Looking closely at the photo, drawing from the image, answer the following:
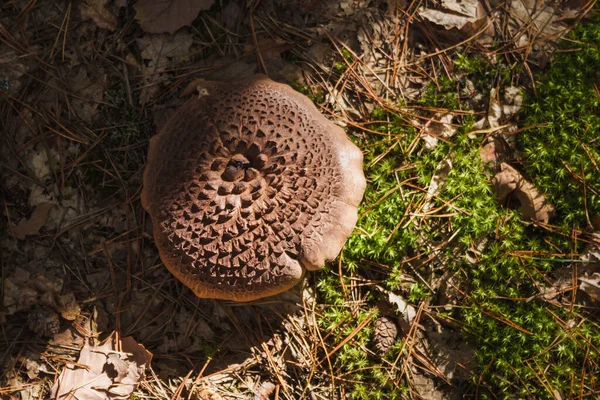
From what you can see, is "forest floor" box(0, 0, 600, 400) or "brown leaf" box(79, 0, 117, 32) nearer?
"forest floor" box(0, 0, 600, 400)

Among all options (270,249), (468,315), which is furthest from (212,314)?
(468,315)

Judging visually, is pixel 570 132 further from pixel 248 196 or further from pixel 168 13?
pixel 168 13

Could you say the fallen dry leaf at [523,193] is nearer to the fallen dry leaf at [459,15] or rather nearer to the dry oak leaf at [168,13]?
the fallen dry leaf at [459,15]

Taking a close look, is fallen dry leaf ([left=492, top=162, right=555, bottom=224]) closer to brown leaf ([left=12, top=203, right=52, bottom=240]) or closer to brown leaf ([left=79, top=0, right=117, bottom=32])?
brown leaf ([left=79, top=0, right=117, bottom=32])

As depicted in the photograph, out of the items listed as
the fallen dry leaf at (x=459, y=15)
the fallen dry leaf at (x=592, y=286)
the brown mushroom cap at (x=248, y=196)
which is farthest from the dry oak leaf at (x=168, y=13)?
the fallen dry leaf at (x=592, y=286)

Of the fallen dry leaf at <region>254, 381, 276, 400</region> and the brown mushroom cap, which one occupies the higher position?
the brown mushroom cap

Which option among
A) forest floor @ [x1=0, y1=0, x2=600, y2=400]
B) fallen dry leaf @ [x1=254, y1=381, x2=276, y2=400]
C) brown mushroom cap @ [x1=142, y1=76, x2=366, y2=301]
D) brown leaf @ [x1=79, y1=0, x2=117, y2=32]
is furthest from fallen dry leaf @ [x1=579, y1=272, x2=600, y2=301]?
brown leaf @ [x1=79, y1=0, x2=117, y2=32]

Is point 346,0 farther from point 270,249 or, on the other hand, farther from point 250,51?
point 270,249
